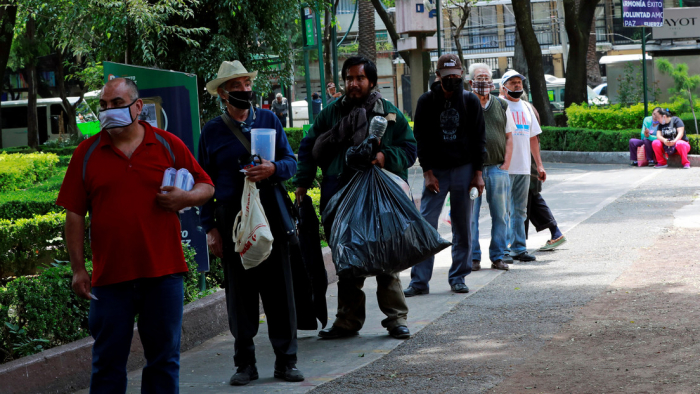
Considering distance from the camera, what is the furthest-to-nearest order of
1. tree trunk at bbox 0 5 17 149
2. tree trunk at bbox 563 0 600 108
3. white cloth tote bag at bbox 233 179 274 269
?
1. tree trunk at bbox 563 0 600 108
2. tree trunk at bbox 0 5 17 149
3. white cloth tote bag at bbox 233 179 274 269

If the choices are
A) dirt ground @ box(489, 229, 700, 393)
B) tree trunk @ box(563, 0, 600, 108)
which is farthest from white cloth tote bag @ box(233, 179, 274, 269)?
tree trunk @ box(563, 0, 600, 108)

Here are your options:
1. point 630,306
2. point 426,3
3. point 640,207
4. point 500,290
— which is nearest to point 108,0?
point 500,290

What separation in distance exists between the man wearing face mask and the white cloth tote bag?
96.3 inches

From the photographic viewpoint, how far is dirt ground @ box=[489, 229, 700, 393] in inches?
184

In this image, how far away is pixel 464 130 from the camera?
702 centimetres

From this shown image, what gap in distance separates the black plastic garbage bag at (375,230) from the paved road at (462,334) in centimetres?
58

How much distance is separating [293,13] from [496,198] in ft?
16.7

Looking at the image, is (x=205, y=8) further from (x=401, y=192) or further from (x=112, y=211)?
(x=112, y=211)

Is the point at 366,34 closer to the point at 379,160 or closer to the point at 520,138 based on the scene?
the point at 520,138

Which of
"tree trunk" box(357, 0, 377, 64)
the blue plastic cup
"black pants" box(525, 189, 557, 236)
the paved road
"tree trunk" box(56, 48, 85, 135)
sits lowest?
the paved road

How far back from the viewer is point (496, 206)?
812cm

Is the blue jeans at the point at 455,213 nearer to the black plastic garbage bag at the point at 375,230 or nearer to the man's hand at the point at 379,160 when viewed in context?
the black plastic garbage bag at the point at 375,230

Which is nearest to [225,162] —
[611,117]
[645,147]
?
[645,147]

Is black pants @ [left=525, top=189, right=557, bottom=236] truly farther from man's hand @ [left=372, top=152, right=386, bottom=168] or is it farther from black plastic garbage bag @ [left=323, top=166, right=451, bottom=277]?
man's hand @ [left=372, top=152, right=386, bottom=168]
